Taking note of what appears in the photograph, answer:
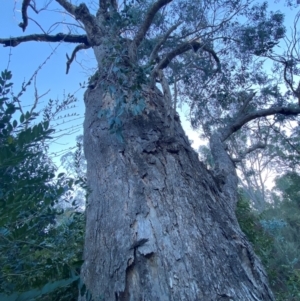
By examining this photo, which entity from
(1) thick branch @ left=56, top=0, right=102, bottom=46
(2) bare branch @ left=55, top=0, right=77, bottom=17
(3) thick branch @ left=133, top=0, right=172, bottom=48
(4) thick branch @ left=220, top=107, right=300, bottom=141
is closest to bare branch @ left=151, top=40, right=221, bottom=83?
(3) thick branch @ left=133, top=0, right=172, bottom=48

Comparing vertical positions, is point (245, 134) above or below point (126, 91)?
above

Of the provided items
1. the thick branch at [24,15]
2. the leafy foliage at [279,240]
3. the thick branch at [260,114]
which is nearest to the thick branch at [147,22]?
the thick branch at [260,114]

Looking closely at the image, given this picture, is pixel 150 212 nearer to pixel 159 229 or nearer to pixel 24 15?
pixel 159 229

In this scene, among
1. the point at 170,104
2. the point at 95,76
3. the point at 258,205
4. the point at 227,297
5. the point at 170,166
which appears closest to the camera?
the point at 227,297

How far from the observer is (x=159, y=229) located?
1451mm

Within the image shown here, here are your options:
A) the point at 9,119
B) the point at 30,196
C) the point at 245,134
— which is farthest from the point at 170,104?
the point at 245,134

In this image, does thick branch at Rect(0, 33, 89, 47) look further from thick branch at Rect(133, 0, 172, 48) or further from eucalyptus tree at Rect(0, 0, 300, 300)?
eucalyptus tree at Rect(0, 0, 300, 300)

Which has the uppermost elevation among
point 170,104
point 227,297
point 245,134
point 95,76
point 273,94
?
point 245,134

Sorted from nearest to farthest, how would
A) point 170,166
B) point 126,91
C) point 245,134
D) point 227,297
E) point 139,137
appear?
1. point 227,297
2. point 170,166
3. point 139,137
4. point 126,91
5. point 245,134

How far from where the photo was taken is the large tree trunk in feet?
4.01

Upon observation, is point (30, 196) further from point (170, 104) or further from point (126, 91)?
point (170, 104)

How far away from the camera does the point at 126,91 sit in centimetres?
235

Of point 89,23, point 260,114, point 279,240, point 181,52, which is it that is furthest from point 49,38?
point 279,240

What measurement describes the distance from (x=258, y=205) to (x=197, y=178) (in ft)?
60.1
